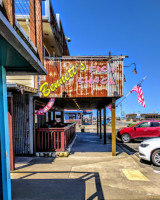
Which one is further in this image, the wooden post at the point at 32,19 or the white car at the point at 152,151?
the white car at the point at 152,151

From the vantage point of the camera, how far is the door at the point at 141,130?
12625mm

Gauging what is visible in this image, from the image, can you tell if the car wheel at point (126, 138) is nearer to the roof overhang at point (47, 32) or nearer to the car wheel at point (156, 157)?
the car wheel at point (156, 157)

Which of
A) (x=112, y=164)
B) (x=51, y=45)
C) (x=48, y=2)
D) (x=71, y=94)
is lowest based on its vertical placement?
(x=112, y=164)

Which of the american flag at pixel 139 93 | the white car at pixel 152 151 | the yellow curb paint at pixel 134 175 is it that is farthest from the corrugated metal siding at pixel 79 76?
the yellow curb paint at pixel 134 175

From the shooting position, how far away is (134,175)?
565cm

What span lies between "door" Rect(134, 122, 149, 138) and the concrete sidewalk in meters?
5.69

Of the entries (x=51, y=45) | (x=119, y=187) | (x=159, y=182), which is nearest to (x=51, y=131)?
(x=119, y=187)

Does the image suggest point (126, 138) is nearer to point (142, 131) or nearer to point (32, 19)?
point (142, 131)

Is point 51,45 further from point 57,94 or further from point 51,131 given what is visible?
point 51,131

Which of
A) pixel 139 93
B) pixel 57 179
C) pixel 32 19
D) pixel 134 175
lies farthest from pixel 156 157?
pixel 32 19

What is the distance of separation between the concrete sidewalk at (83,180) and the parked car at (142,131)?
5704 mm

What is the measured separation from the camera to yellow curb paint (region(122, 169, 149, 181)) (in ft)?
17.4

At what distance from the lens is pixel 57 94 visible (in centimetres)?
836

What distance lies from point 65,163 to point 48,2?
888 cm
